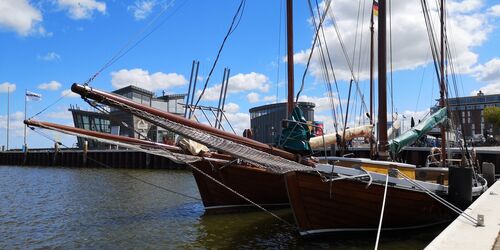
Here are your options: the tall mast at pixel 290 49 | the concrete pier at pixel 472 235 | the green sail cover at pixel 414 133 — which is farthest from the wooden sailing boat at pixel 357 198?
the tall mast at pixel 290 49

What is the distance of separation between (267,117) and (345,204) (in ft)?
172

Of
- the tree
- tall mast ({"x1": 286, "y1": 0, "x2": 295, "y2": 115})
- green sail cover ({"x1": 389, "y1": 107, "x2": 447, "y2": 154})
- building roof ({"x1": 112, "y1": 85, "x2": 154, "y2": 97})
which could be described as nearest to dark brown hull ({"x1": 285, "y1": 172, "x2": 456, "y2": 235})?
green sail cover ({"x1": 389, "y1": 107, "x2": 447, "y2": 154})

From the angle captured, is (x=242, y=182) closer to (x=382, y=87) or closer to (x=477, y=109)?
(x=382, y=87)

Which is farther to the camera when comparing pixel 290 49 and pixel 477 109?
pixel 477 109

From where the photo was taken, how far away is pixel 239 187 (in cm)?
1672

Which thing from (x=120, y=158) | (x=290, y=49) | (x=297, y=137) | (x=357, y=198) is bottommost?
(x=357, y=198)

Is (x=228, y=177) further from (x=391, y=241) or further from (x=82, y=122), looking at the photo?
(x=82, y=122)

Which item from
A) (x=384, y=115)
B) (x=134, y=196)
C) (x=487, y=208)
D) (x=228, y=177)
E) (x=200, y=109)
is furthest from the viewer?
(x=134, y=196)

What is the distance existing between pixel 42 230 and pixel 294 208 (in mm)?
8325

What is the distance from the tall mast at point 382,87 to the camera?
13.6 meters

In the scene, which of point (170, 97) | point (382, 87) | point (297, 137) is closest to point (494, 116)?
point (170, 97)

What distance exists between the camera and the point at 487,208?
33.2ft

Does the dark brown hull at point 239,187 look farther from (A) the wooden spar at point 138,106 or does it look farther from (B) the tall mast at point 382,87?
(A) the wooden spar at point 138,106

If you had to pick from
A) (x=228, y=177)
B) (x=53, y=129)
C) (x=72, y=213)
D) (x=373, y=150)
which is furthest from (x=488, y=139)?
(x=53, y=129)
